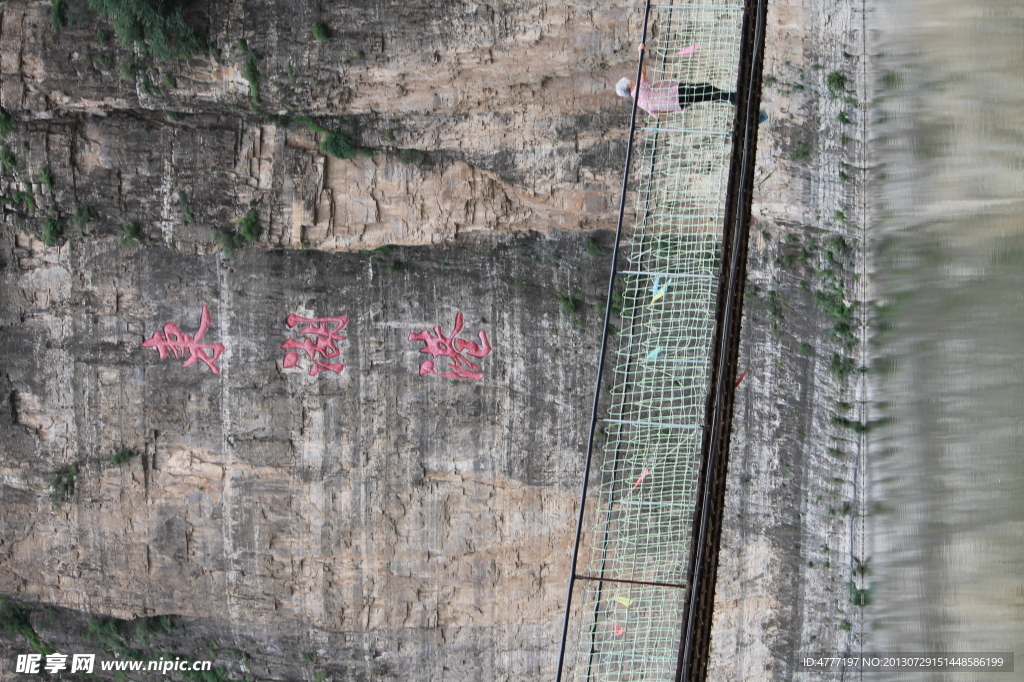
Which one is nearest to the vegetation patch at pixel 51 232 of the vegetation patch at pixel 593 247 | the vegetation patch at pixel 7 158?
the vegetation patch at pixel 7 158

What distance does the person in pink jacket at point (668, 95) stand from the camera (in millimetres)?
5473

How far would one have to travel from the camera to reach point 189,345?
6203mm

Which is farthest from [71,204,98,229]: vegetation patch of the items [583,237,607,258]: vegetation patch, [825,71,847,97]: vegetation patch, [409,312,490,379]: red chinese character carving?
[825,71,847,97]: vegetation patch

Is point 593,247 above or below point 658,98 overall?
below

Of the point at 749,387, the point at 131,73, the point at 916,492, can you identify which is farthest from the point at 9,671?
the point at 916,492

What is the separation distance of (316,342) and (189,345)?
3.46ft

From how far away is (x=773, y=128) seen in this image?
5957 millimetres

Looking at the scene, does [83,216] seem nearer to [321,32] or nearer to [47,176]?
[47,176]

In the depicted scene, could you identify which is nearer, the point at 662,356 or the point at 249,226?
the point at 662,356

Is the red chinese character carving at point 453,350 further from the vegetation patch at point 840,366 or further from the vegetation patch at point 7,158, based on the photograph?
the vegetation patch at point 7,158

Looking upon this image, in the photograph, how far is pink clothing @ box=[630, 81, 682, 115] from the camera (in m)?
5.50

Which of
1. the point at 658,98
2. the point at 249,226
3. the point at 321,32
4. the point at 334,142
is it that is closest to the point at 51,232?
the point at 249,226

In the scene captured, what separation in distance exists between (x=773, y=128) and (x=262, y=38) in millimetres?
4108

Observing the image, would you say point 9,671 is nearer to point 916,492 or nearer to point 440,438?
point 440,438
